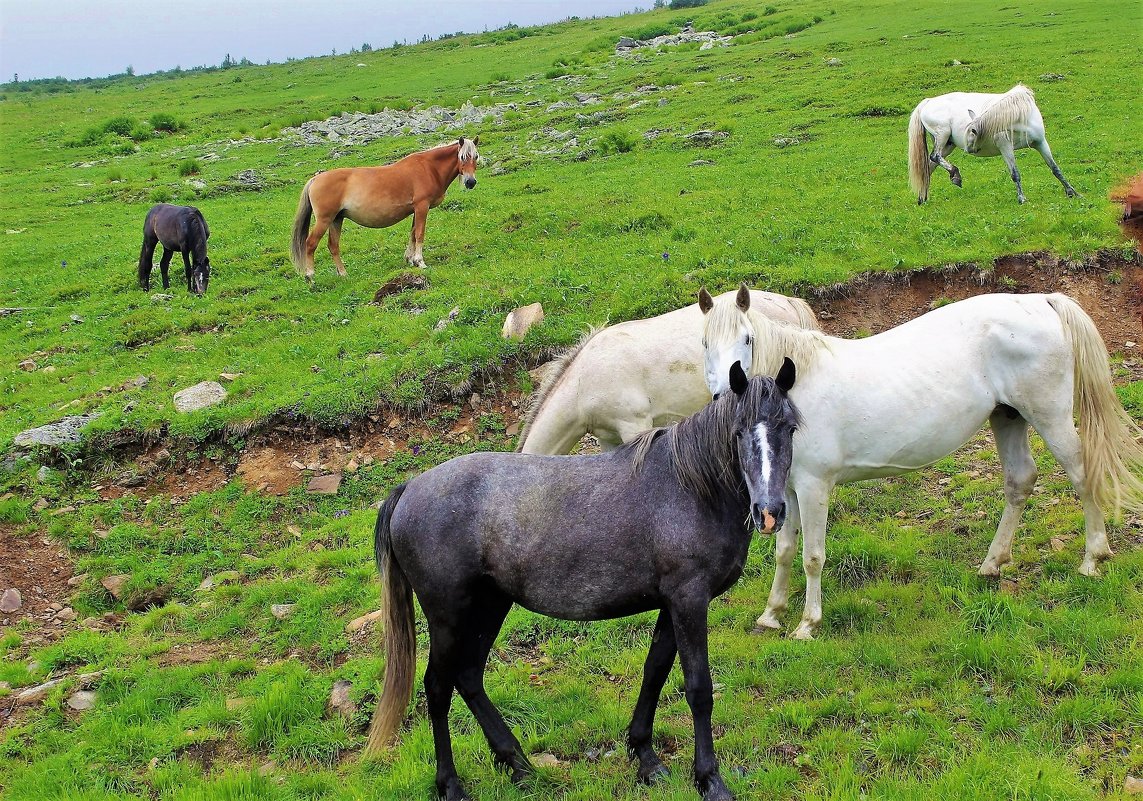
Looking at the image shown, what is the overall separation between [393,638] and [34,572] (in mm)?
5839

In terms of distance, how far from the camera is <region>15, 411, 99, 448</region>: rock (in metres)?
10.8

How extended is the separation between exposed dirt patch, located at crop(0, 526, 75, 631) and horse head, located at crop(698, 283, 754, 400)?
6.62m

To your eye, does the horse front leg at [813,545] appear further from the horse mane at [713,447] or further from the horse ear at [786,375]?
the horse ear at [786,375]

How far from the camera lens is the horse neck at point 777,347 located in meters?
6.25

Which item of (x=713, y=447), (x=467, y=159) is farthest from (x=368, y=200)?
(x=713, y=447)

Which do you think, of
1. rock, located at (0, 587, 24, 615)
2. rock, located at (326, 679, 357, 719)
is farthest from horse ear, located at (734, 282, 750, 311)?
rock, located at (0, 587, 24, 615)

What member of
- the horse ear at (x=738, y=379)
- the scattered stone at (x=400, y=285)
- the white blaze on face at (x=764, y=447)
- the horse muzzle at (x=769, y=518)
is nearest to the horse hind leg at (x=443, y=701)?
the horse muzzle at (x=769, y=518)

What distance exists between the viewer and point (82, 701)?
647 cm

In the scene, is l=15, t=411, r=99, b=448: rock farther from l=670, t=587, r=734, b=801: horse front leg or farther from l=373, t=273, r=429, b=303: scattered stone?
l=670, t=587, r=734, b=801: horse front leg

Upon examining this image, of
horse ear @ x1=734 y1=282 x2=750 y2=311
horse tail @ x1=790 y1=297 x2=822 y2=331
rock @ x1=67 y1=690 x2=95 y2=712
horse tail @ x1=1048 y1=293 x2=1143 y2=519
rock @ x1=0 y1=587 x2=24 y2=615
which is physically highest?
horse ear @ x1=734 y1=282 x2=750 y2=311

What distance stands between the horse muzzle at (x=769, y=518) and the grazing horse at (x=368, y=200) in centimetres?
1242

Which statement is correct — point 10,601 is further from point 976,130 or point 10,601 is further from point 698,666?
point 976,130

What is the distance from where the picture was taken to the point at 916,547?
7.01 meters

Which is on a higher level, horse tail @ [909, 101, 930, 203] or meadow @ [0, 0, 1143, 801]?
horse tail @ [909, 101, 930, 203]
